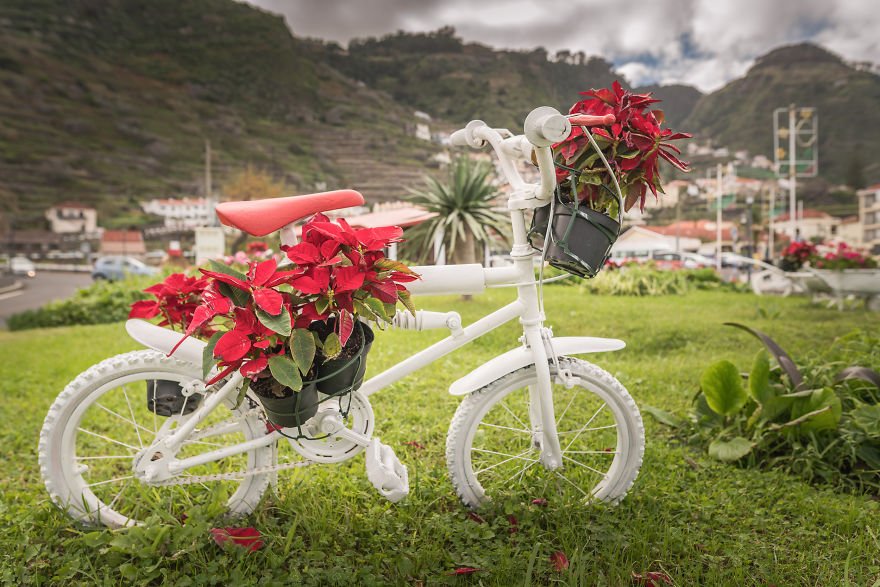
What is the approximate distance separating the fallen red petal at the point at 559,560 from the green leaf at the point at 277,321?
0.78 m

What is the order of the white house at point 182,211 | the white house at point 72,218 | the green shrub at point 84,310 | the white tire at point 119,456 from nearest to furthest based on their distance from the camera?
the white tire at point 119,456, the green shrub at point 84,310, the white house at point 72,218, the white house at point 182,211

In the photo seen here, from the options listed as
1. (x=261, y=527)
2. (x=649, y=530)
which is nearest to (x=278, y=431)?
(x=261, y=527)

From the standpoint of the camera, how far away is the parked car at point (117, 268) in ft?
17.5

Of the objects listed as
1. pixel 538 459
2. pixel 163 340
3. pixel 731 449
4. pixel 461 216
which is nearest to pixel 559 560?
pixel 538 459

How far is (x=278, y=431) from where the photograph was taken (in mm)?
1268

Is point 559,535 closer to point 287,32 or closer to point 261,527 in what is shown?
point 261,527

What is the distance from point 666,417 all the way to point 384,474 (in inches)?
51.3

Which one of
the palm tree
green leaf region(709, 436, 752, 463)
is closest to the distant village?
the palm tree

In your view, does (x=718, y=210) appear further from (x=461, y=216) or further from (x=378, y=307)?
(x=378, y=307)

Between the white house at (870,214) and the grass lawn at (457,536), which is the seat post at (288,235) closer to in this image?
the grass lawn at (457,536)

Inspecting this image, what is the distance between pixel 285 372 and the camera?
3.17 ft

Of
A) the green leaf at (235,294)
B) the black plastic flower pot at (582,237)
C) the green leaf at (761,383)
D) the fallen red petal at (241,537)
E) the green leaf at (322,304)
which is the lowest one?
the fallen red petal at (241,537)

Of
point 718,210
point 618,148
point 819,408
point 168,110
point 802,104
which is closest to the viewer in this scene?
point 618,148

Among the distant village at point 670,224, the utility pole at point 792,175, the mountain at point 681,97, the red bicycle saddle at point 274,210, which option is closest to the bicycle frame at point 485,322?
the red bicycle saddle at point 274,210
